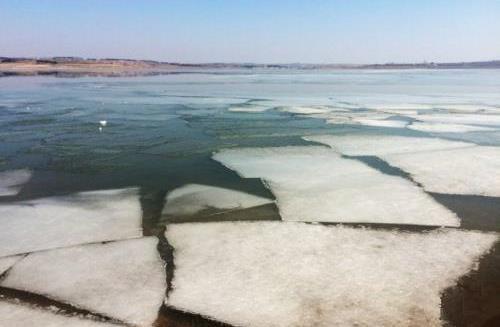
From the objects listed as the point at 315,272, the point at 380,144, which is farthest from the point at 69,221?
the point at 380,144

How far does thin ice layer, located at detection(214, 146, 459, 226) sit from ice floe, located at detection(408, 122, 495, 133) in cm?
259

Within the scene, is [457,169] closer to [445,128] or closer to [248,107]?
[445,128]

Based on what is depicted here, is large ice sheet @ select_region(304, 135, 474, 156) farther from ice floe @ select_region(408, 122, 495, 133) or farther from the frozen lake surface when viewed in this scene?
ice floe @ select_region(408, 122, 495, 133)

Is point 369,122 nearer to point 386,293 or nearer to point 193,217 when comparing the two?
point 193,217

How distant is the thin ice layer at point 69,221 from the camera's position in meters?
3.33

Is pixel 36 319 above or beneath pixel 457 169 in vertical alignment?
beneath

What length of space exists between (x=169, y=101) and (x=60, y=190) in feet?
28.8

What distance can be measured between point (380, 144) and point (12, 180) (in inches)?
178

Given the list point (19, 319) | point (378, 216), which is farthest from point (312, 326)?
point (378, 216)

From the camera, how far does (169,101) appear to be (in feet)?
43.2

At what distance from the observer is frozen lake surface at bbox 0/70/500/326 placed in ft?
7.95

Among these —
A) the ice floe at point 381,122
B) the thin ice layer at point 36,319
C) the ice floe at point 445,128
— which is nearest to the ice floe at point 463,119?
the ice floe at point 445,128

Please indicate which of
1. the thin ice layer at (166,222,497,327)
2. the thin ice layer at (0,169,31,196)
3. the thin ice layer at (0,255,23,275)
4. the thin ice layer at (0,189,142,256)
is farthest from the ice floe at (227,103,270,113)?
the thin ice layer at (0,255,23,275)

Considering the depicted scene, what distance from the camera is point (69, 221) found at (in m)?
3.72
